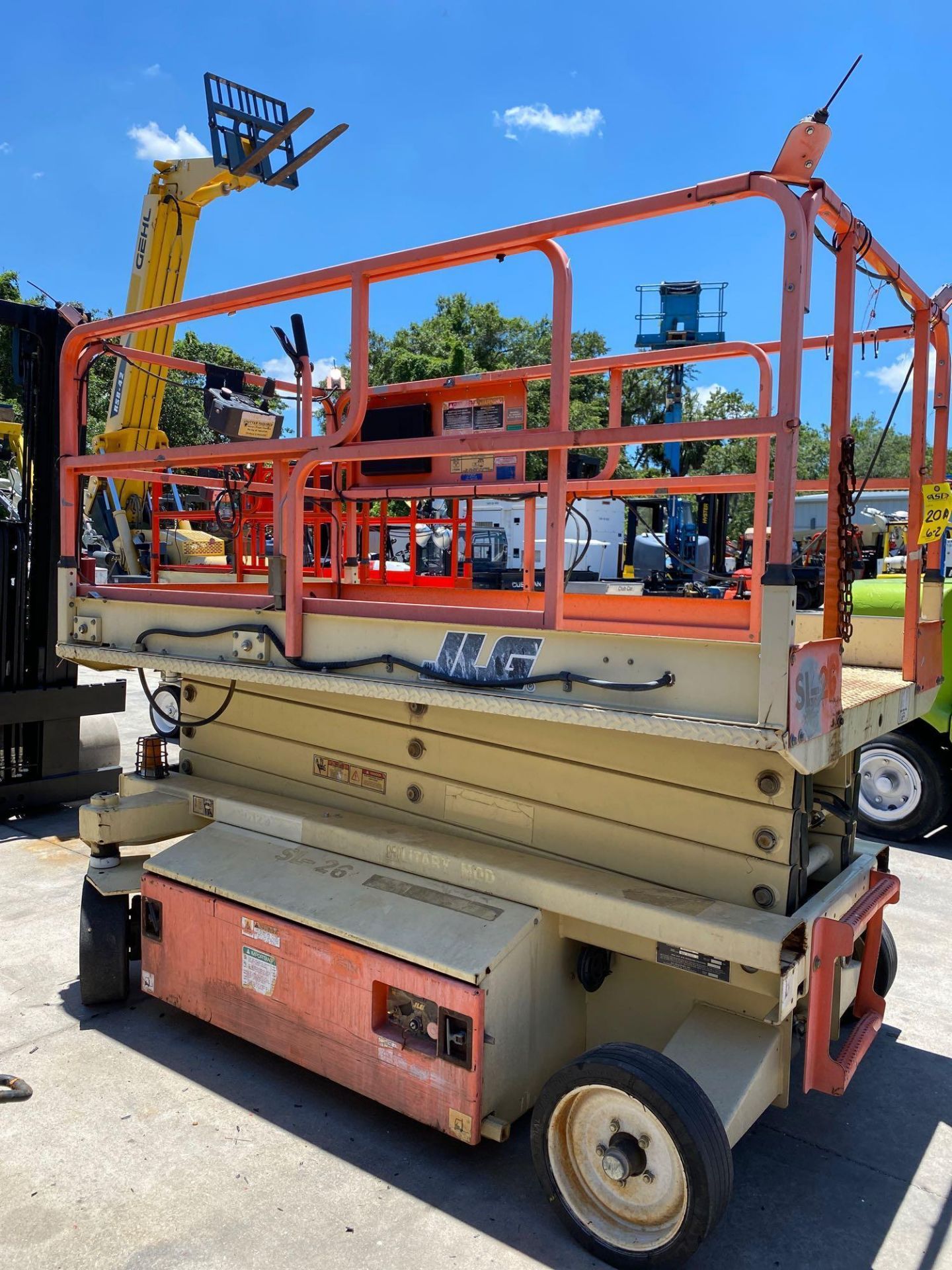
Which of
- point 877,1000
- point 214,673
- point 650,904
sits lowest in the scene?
point 877,1000

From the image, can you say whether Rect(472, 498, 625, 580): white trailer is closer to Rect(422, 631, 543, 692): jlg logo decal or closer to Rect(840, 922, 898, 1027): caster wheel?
Rect(840, 922, 898, 1027): caster wheel

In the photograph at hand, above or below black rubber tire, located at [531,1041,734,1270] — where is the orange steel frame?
above

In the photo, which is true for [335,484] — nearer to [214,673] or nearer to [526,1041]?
[214,673]

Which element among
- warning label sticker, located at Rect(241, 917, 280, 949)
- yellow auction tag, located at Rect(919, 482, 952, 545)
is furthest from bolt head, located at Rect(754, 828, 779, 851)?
warning label sticker, located at Rect(241, 917, 280, 949)

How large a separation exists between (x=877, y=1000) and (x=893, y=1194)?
2.62 ft

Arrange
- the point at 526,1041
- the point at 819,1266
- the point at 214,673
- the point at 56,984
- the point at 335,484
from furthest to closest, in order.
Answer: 1. the point at 335,484
2. the point at 56,984
3. the point at 214,673
4. the point at 526,1041
5. the point at 819,1266

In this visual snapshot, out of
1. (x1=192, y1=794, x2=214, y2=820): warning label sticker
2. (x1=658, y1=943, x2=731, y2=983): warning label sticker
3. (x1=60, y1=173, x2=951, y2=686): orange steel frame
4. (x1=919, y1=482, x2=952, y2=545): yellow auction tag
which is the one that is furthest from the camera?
(x1=192, y1=794, x2=214, y2=820): warning label sticker

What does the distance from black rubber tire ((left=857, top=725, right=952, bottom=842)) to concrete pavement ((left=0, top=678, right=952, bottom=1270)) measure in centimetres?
272

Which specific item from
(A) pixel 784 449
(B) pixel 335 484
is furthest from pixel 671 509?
(A) pixel 784 449

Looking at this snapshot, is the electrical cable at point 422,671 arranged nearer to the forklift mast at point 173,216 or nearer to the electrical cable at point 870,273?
the electrical cable at point 870,273

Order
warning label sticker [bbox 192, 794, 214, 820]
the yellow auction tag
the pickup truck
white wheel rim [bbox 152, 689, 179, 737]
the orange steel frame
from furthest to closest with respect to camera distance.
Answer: white wheel rim [bbox 152, 689, 179, 737]
the pickup truck
warning label sticker [bbox 192, 794, 214, 820]
the yellow auction tag
the orange steel frame

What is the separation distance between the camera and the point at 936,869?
5.81 m

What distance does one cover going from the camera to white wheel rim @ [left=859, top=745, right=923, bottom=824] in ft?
20.8

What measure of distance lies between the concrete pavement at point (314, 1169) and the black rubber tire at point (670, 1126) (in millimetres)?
126
